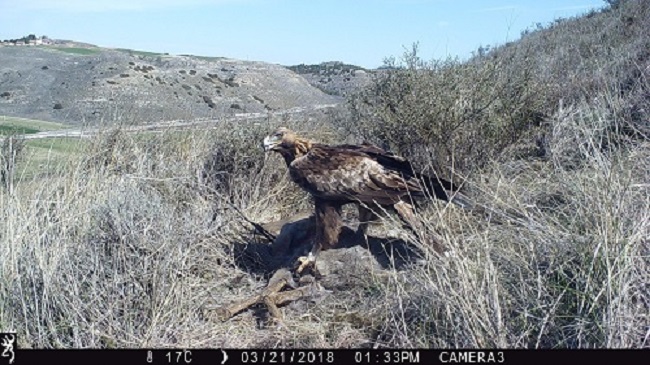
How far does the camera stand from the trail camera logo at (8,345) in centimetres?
405

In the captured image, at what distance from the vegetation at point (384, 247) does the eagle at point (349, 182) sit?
0.21 metres

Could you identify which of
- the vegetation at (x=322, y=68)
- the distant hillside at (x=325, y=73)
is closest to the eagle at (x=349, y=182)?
the distant hillside at (x=325, y=73)

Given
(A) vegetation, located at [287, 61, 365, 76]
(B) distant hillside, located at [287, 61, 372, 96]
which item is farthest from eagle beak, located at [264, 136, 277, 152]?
(A) vegetation, located at [287, 61, 365, 76]

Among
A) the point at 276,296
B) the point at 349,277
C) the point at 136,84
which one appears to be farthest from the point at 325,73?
the point at 276,296

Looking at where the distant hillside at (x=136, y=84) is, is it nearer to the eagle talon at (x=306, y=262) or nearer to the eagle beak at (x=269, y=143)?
the eagle beak at (x=269, y=143)

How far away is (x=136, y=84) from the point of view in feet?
87.7

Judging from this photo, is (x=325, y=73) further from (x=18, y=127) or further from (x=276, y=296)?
(x=276, y=296)

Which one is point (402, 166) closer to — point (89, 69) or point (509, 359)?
point (509, 359)

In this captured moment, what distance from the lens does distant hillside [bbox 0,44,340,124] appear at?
24406 mm

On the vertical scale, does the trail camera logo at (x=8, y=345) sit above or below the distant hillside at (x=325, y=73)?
A: below

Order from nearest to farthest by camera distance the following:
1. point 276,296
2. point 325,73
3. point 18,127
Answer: point 276,296 → point 18,127 → point 325,73

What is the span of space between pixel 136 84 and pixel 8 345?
77.6ft

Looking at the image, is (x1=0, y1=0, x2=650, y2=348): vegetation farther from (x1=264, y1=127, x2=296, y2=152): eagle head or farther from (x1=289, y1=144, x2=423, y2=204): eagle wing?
(x1=264, y1=127, x2=296, y2=152): eagle head

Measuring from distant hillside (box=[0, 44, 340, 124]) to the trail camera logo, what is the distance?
1807 centimetres
